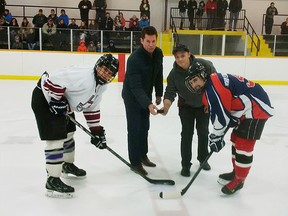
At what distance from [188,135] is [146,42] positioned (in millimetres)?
806

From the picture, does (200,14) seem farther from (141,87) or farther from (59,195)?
(59,195)

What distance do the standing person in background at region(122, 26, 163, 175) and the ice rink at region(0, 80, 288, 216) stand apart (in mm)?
242

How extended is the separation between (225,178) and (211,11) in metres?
9.84

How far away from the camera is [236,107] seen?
241 centimetres

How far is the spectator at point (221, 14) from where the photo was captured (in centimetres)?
1166

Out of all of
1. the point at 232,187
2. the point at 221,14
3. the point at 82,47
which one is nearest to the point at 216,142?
the point at 232,187

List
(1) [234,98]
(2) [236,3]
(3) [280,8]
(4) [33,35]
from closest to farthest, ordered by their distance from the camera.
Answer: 1. (1) [234,98]
2. (4) [33,35]
3. (2) [236,3]
4. (3) [280,8]

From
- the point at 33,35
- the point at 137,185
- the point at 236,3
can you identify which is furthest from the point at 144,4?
the point at 137,185

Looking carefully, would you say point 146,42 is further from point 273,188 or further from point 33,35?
point 33,35

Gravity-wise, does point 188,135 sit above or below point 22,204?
above

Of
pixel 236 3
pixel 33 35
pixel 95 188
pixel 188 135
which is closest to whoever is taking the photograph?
pixel 95 188

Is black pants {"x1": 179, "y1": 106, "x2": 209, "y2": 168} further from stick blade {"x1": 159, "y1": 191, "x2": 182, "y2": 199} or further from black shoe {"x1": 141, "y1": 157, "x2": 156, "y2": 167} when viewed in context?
stick blade {"x1": 159, "y1": 191, "x2": 182, "y2": 199}

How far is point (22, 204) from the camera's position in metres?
2.43

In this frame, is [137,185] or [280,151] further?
[280,151]
